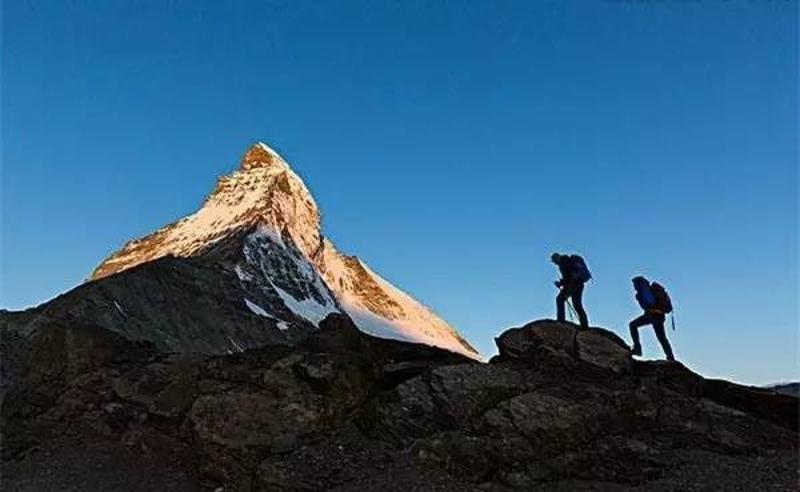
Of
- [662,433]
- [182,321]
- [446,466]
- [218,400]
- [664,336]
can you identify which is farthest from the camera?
[182,321]

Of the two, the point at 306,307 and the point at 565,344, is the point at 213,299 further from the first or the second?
the point at 565,344

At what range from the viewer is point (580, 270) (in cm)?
2038

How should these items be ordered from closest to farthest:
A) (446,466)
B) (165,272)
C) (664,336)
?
1. (446,466)
2. (664,336)
3. (165,272)

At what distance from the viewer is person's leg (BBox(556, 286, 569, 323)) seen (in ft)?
67.9

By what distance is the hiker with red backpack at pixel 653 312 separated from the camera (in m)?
19.7

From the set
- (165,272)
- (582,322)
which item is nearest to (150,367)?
(582,322)

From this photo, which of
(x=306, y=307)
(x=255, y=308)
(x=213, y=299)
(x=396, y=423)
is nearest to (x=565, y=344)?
(x=396, y=423)

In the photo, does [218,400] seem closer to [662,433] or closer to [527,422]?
[527,422]

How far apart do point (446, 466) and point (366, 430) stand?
2.50m

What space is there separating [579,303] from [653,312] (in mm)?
1971

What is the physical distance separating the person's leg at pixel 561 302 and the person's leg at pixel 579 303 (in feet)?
0.85

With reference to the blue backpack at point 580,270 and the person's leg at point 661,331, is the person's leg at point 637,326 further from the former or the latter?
the blue backpack at point 580,270

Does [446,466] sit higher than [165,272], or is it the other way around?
[165,272]

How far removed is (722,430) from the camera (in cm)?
1622
